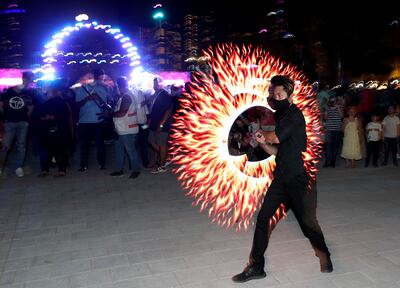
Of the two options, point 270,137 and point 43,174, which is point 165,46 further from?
point 270,137

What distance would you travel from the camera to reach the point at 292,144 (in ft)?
13.0

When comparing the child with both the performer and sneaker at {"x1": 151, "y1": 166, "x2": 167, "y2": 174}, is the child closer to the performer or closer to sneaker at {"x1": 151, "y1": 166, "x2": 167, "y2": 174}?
sneaker at {"x1": 151, "y1": 166, "x2": 167, "y2": 174}

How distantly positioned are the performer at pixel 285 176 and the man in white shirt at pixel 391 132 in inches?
276

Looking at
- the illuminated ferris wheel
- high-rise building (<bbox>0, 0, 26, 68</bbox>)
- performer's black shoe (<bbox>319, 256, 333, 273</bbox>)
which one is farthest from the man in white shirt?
high-rise building (<bbox>0, 0, 26, 68</bbox>)

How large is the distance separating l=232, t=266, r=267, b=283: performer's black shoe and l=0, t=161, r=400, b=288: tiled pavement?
0.07 meters

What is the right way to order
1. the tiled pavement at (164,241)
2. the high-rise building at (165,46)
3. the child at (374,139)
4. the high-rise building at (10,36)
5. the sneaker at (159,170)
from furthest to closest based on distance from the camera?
the high-rise building at (165,46)
the high-rise building at (10,36)
the child at (374,139)
the sneaker at (159,170)
the tiled pavement at (164,241)

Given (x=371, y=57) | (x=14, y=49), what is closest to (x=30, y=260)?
(x=371, y=57)

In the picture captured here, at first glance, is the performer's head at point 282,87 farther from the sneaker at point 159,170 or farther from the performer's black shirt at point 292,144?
the sneaker at point 159,170

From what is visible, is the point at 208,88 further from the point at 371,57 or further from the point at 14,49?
the point at 14,49

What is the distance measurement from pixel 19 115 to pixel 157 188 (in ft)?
11.3

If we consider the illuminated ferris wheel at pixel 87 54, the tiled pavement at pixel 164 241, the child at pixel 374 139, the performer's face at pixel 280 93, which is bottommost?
the tiled pavement at pixel 164 241

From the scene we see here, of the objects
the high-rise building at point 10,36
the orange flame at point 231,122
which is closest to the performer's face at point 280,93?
the orange flame at point 231,122

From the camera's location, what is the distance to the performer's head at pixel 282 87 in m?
3.94

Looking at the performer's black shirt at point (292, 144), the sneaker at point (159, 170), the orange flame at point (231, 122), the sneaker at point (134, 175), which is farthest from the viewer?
the sneaker at point (159, 170)
